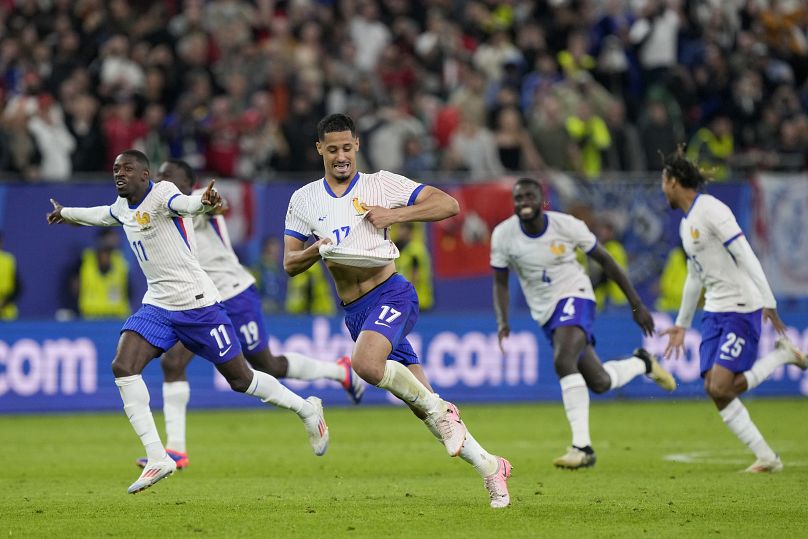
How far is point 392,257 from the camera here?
913 centimetres

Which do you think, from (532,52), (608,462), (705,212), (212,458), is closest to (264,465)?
(212,458)

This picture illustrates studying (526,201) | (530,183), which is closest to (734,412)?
(526,201)

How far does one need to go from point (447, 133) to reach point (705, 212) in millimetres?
10642

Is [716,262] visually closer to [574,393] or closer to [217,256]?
[574,393]

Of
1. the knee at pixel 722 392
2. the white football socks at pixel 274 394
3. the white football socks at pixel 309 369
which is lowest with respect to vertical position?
the knee at pixel 722 392

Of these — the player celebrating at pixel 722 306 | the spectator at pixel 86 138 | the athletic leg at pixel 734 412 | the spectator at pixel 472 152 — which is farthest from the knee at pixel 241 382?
the spectator at pixel 472 152

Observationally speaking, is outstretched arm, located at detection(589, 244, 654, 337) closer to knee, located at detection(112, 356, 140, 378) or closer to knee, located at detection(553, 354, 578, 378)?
knee, located at detection(553, 354, 578, 378)

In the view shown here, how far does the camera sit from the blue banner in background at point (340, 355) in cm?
1788

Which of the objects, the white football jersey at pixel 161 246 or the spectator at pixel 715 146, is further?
the spectator at pixel 715 146

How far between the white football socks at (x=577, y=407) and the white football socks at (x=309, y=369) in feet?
7.60

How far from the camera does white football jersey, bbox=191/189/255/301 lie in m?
12.4

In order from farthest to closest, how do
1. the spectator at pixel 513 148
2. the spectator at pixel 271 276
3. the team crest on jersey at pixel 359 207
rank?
1. the spectator at pixel 513 148
2. the spectator at pixel 271 276
3. the team crest on jersey at pixel 359 207

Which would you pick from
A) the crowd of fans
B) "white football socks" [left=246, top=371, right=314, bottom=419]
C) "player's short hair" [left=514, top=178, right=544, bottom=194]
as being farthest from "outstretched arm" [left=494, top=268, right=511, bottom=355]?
the crowd of fans

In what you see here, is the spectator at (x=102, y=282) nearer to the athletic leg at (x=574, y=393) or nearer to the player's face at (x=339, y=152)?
the athletic leg at (x=574, y=393)
